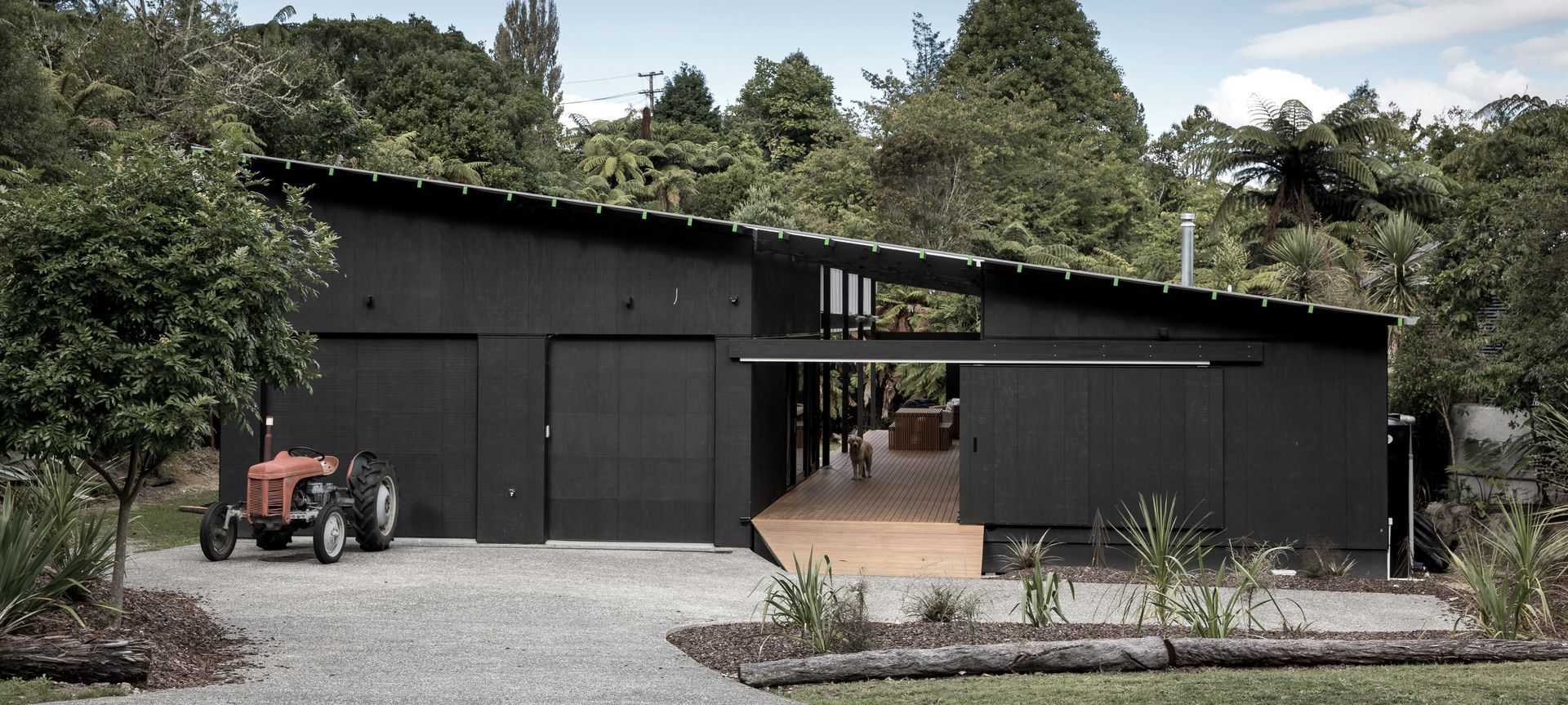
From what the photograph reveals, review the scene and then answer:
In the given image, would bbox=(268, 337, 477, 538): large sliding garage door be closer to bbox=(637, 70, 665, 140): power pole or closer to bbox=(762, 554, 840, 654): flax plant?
bbox=(762, 554, 840, 654): flax plant

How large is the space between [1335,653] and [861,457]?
36.4 feet

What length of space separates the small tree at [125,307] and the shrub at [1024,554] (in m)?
7.57

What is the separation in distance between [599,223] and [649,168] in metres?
31.9

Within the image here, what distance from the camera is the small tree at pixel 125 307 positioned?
7.51m

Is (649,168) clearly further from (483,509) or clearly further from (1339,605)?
(1339,605)

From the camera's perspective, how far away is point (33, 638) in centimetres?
679

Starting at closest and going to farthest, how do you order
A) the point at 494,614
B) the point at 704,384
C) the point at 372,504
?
the point at 494,614, the point at 372,504, the point at 704,384

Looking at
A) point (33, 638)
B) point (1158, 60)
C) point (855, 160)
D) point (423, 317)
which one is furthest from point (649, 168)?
point (33, 638)

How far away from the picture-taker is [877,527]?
1362 cm

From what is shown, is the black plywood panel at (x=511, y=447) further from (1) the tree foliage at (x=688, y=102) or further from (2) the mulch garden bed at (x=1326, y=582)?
(1) the tree foliage at (x=688, y=102)

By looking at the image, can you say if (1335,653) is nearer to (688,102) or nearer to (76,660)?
(76,660)

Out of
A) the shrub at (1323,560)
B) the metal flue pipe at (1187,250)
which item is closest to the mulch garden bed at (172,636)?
the shrub at (1323,560)

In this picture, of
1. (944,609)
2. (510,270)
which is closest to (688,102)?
(510,270)

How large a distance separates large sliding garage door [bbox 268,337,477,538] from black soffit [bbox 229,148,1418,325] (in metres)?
1.92
